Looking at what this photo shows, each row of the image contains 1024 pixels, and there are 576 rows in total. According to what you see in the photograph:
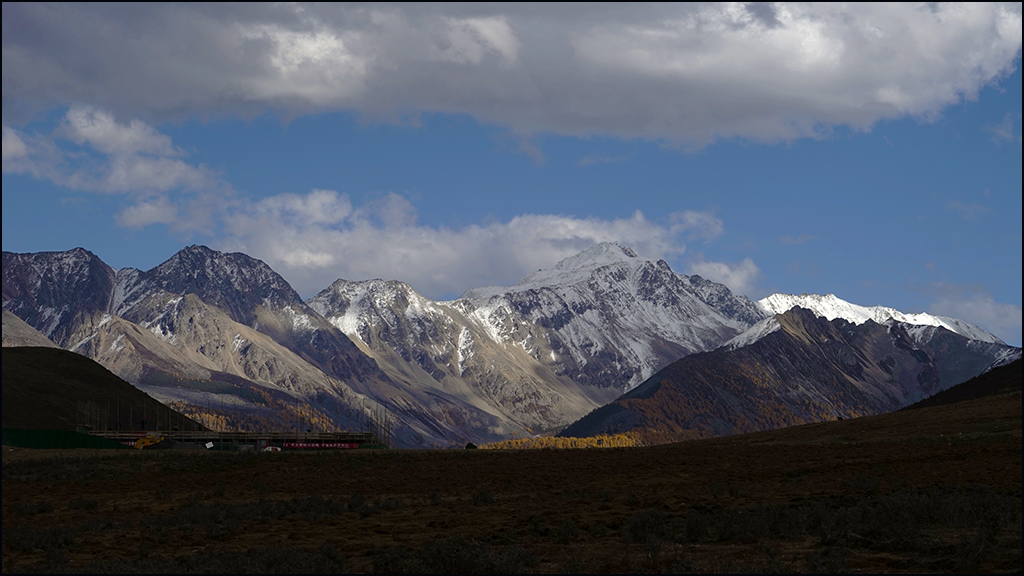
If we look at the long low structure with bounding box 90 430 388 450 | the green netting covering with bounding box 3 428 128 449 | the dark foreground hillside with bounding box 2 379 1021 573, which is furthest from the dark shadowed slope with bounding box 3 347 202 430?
the dark foreground hillside with bounding box 2 379 1021 573

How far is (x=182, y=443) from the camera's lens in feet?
483

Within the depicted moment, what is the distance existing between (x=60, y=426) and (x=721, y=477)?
13230 cm

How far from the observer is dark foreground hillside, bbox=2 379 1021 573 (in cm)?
3347

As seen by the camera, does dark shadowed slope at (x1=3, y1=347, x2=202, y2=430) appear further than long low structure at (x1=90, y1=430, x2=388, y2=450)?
Yes

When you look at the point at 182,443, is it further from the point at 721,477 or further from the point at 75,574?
the point at 75,574

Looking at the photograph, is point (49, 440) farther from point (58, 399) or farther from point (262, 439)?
point (58, 399)

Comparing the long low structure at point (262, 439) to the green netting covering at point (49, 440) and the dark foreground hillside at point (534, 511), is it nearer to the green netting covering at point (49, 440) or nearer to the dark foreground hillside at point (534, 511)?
the green netting covering at point (49, 440)

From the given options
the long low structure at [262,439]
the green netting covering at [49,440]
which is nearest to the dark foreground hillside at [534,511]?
the green netting covering at [49,440]

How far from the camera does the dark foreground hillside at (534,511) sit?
3347 cm

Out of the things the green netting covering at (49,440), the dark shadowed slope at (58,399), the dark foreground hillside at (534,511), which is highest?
the dark shadowed slope at (58,399)

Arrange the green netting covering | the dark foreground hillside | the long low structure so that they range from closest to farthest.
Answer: the dark foreground hillside < the green netting covering < the long low structure

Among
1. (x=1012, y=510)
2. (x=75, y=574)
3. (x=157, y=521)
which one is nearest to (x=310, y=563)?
(x=75, y=574)

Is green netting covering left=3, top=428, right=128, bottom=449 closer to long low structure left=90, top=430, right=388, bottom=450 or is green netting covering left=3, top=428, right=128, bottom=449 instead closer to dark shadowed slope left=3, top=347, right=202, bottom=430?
long low structure left=90, top=430, right=388, bottom=450

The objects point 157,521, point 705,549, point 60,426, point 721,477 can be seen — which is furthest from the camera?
point 60,426
